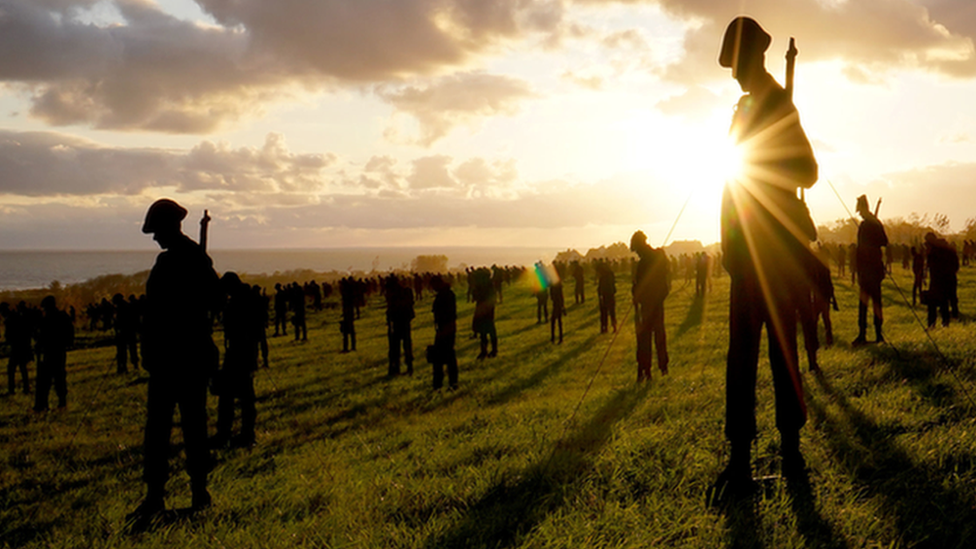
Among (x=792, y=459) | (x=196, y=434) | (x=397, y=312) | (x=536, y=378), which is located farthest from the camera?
(x=397, y=312)

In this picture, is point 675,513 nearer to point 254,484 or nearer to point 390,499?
point 390,499

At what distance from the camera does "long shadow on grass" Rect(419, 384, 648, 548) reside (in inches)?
137

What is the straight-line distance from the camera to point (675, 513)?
346cm

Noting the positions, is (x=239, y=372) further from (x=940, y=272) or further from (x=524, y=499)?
(x=940, y=272)

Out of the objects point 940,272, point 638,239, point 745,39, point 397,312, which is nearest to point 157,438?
point 745,39

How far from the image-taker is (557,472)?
439 centimetres

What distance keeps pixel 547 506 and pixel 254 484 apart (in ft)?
12.7

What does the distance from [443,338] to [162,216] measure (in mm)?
8486

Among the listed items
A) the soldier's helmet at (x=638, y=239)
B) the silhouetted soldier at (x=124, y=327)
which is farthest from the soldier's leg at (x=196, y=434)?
the silhouetted soldier at (x=124, y=327)

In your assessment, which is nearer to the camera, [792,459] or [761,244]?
[761,244]

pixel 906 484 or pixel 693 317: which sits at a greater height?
pixel 906 484

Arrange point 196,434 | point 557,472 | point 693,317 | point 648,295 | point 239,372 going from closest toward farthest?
1. point 557,472
2. point 196,434
3. point 239,372
4. point 648,295
5. point 693,317

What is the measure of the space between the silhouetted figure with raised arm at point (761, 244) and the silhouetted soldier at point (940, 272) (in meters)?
11.6

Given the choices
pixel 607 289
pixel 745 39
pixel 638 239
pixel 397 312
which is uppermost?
pixel 745 39
